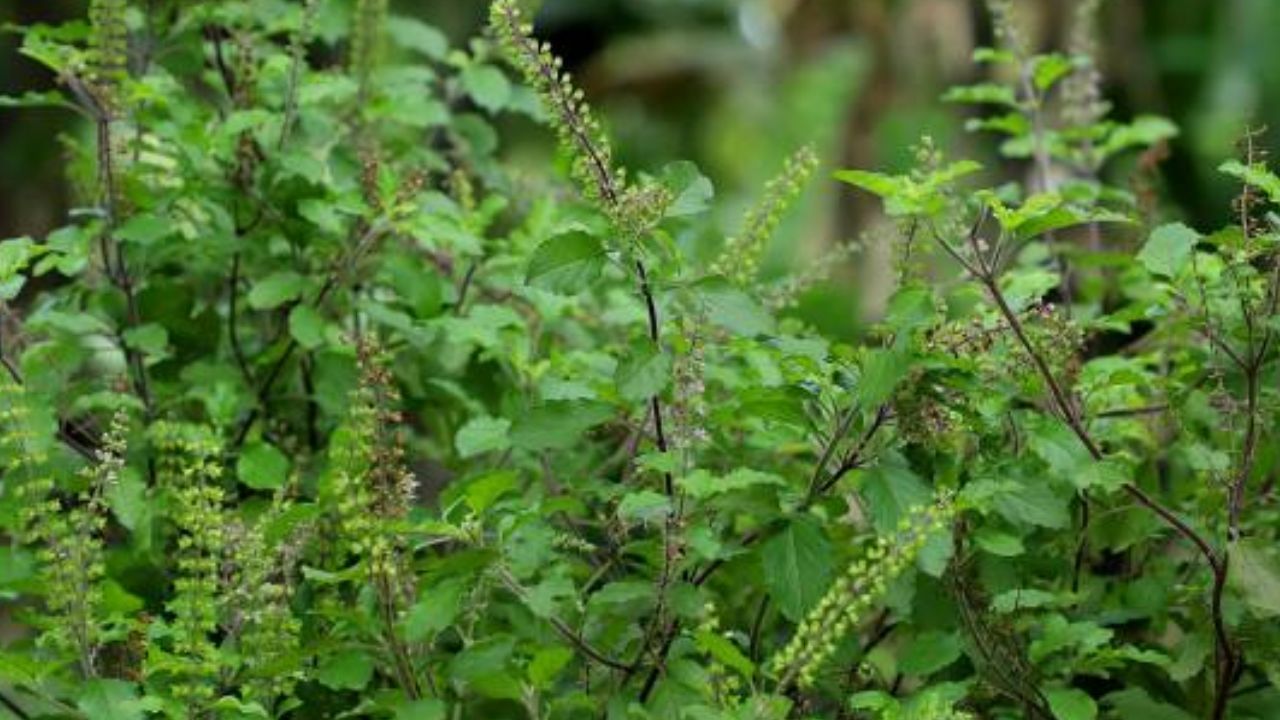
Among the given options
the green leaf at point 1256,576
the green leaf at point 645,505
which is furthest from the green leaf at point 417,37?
the green leaf at point 1256,576

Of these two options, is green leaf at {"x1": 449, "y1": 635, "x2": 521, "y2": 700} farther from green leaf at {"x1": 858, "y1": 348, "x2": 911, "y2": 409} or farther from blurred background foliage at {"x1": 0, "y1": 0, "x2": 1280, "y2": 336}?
blurred background foliage at {"x1": 0, "y1": 0, "x2": 1280, "y2": 336}

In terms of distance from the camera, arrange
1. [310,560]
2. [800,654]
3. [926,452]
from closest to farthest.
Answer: [800,654] → [926,452] → [310,560]

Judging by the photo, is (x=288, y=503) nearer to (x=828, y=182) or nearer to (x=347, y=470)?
(x=347, y=470)

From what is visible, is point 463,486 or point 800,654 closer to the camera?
point 800,654

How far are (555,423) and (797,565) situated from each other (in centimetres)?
28

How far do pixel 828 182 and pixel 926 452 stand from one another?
720 cm

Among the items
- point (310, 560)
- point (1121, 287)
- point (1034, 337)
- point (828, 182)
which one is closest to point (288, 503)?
point (310, 560)

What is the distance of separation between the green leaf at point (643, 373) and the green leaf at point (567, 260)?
84mm

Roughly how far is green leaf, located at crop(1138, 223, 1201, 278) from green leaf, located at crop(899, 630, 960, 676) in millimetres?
442

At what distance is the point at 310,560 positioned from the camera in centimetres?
226

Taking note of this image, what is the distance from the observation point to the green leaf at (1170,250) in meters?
2.03

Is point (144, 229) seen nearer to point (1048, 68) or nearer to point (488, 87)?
point (488, 87)

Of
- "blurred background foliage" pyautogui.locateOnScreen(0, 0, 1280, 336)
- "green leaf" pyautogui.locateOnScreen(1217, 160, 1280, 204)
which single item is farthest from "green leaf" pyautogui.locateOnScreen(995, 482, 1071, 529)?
"blurred background foliage" pyautogui.locateOnScreen(0, 0, 1280, 336)

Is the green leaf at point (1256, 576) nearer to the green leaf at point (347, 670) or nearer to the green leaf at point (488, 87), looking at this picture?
the green leaf at point (347, 670)
